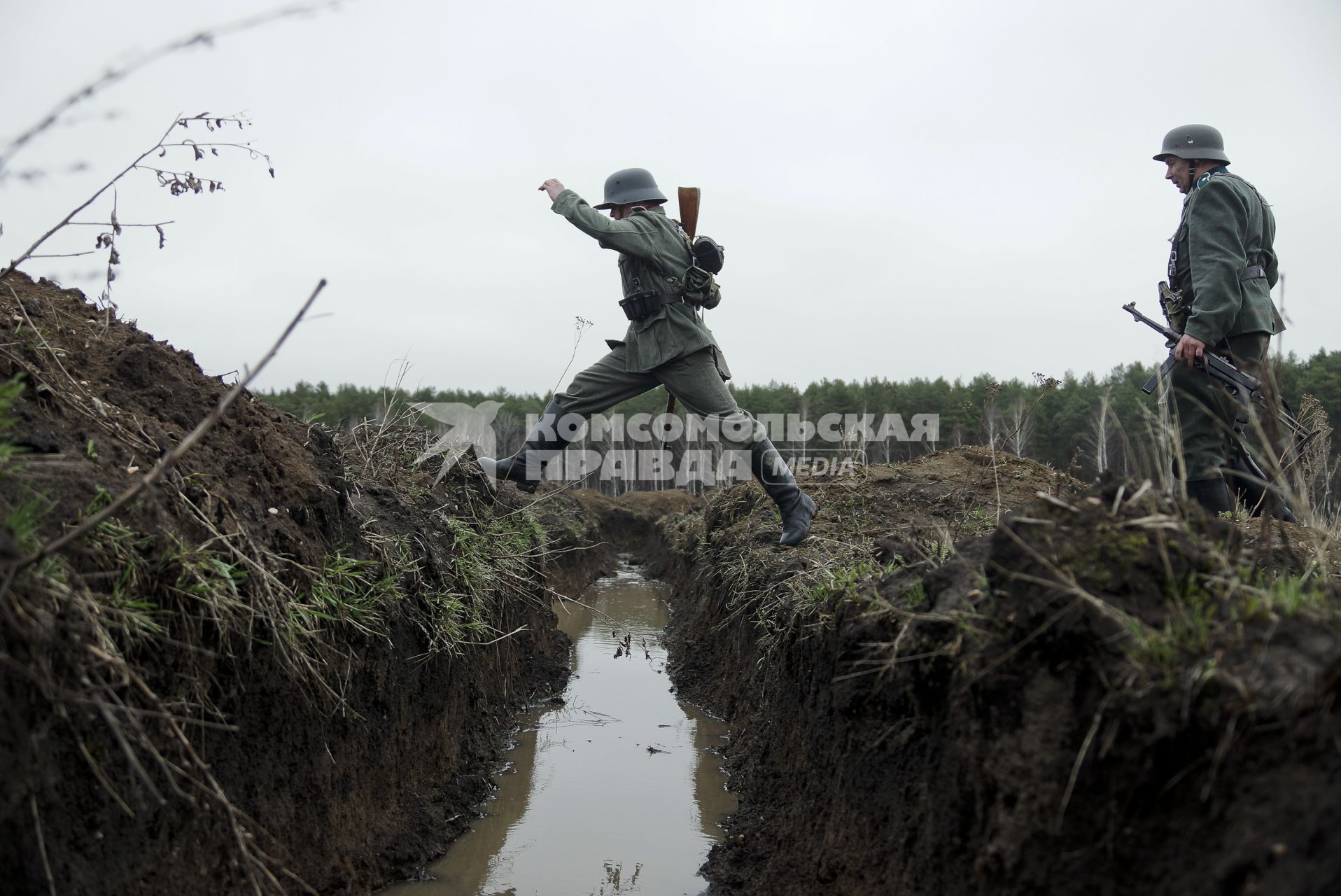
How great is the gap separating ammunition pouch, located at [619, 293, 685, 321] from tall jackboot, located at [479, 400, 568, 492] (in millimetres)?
678

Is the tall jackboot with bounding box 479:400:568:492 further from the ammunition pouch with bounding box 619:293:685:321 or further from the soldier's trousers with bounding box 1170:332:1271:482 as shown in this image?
the soldier's trousers with bounding box 1170:332:1271:482

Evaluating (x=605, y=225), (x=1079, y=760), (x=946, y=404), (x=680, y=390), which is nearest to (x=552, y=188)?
(x=605, y=225)

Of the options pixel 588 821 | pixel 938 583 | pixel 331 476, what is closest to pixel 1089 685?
pixel 938 583

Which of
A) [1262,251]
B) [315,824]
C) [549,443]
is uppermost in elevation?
[1262,251]

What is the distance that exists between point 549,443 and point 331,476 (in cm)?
145

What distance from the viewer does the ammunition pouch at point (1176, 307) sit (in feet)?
14.7

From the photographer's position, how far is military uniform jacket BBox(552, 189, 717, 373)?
4.91 m

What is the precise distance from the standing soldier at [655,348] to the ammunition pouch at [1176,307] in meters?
1.99

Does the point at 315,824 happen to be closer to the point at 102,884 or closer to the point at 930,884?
the point at 102,884

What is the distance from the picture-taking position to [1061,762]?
6.36 ft

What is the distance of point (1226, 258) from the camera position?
13.7ft

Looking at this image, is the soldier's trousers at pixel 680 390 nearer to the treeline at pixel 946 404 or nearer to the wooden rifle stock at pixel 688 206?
the wooden rifle stock at pixel 688 206

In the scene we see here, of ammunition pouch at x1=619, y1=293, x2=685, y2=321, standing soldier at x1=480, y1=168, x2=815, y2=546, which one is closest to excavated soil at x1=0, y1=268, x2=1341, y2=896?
standing soldier at x1=480, y1=168, x2=815, y2=546

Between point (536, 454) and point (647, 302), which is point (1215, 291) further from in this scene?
point (536, 454)
